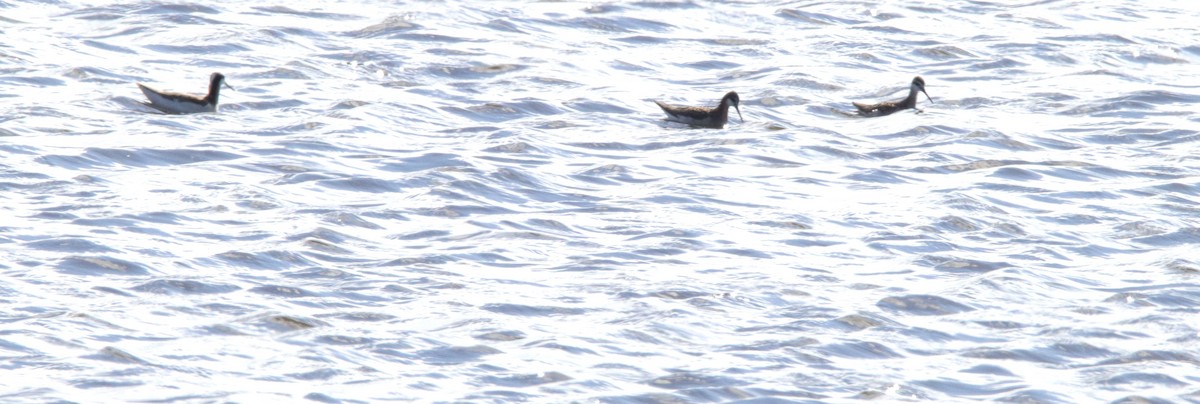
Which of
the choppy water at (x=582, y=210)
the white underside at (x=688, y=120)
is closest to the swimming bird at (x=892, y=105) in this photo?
the choppy water at (x=582, y=210)

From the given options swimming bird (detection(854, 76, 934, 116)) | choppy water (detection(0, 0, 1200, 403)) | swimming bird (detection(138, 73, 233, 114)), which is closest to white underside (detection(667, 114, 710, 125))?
choppy water (detection(0, 0, 1200, 403))

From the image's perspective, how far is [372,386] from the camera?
36.9 feet

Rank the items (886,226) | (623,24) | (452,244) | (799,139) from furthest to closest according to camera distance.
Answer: (623,24)
(799,139)
(886,226)
(452,244)

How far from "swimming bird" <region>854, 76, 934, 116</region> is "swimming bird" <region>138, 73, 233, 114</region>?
719 centimetres

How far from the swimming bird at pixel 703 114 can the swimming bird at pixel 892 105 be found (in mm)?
1640

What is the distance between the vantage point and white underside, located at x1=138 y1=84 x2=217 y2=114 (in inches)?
814

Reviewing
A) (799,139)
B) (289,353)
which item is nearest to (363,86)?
(799,139)

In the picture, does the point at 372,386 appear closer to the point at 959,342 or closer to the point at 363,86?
the point at 959,342

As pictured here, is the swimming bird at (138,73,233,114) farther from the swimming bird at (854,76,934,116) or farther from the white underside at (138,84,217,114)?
the swimming bird at (854,76,934,116)

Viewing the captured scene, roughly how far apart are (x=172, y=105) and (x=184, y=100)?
0.53 ft

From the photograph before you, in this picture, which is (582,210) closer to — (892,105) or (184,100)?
(184,100)

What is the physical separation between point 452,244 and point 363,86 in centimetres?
804

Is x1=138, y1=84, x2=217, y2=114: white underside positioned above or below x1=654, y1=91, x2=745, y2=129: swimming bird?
above

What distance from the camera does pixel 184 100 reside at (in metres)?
20.8
